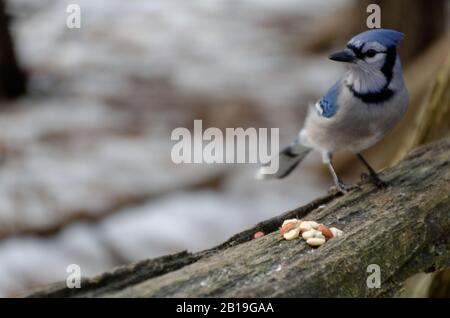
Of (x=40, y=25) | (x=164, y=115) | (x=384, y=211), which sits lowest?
(x=384, y=211)

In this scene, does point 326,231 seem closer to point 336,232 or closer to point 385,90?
point 336,232

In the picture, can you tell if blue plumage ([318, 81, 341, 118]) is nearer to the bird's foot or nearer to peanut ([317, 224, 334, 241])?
the bird's foot

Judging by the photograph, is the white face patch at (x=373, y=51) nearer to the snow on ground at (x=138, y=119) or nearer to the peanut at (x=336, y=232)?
the peanut at (x=336, y=232)

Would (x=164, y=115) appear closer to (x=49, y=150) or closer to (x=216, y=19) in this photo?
(x=49, y=150)

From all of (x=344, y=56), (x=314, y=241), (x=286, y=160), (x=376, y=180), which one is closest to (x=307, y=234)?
(x=314, y=241)
